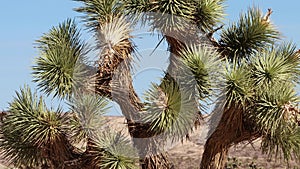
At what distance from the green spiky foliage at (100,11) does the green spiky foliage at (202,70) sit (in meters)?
1.07

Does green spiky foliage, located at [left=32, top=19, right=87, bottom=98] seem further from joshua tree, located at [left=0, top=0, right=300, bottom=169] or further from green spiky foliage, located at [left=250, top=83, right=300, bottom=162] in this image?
green spiky foliage, located at [left=250, top=83, right=300, bottom=162]

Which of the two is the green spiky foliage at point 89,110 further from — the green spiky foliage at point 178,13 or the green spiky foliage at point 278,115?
the green spiky foliage at point 278,115

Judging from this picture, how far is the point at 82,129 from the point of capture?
7141 mm

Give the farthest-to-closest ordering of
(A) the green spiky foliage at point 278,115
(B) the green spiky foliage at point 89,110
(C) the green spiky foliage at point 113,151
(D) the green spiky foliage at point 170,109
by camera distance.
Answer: (B) the green spiky foliage at point 89,110
(C) the green spiky foliage at point 113,151
(A) the green spiky foliage at point 278,115
(D) the green spiky foliage at point 170,109

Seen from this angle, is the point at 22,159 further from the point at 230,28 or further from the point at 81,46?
the point at 230,28

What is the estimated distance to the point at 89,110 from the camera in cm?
699

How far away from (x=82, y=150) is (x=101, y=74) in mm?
1223

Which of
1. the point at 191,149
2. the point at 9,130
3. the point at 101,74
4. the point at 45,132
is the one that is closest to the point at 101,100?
the point at 101,74

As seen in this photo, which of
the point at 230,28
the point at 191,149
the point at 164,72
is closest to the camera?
the point at 164,72

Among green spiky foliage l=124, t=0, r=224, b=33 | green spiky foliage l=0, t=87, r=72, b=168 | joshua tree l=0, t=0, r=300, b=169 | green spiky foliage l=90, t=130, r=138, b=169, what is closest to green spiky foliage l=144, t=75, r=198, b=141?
joshua tree l=0, t=0, r=300, b=169

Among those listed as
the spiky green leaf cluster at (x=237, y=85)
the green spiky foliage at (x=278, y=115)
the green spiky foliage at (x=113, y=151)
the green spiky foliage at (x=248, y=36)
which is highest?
the green spiky foliage at (x=248, y=36)

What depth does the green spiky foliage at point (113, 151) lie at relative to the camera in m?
6.84

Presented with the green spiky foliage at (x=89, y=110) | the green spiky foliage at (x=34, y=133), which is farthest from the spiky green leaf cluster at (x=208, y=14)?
the green spiky foliage at (x=34, y=133)

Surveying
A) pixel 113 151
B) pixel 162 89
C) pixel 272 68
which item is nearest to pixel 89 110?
pixel 113 151
